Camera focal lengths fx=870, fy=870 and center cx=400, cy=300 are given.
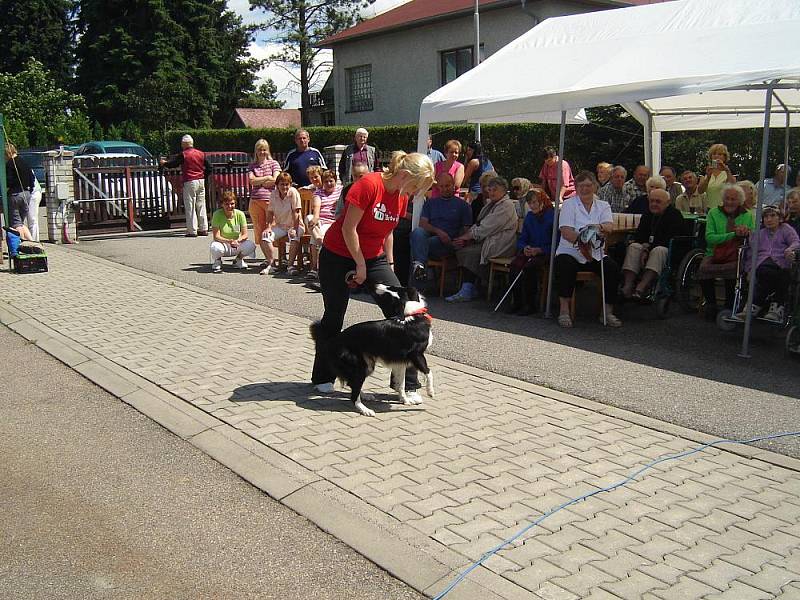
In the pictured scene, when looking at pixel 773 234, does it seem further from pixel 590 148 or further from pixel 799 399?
pixel 590 148

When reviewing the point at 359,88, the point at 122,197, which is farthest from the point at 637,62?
the point at 359,88

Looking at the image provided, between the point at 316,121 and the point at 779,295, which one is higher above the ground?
the point at 316,121

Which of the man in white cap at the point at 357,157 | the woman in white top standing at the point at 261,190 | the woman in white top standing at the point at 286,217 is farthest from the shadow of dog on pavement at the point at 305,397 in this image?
the man in white cap at the point at 357,157

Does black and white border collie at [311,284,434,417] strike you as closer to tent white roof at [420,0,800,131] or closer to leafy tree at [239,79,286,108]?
tent white roof at [420,0,800,131]

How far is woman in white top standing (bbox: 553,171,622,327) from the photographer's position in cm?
932

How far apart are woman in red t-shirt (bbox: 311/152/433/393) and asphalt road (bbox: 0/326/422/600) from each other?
1.53 m

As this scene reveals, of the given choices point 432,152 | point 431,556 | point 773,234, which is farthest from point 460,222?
point 431,556

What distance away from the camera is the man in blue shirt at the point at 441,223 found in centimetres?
1101

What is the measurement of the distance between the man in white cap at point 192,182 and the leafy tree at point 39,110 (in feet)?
83.5

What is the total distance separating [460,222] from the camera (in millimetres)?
11172

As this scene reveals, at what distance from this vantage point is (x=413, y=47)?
34.5 m

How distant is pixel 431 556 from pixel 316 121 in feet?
171

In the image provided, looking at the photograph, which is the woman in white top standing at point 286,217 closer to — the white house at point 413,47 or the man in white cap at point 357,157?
the man in white cap at point 357,157

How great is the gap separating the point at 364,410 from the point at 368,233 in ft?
4.15
